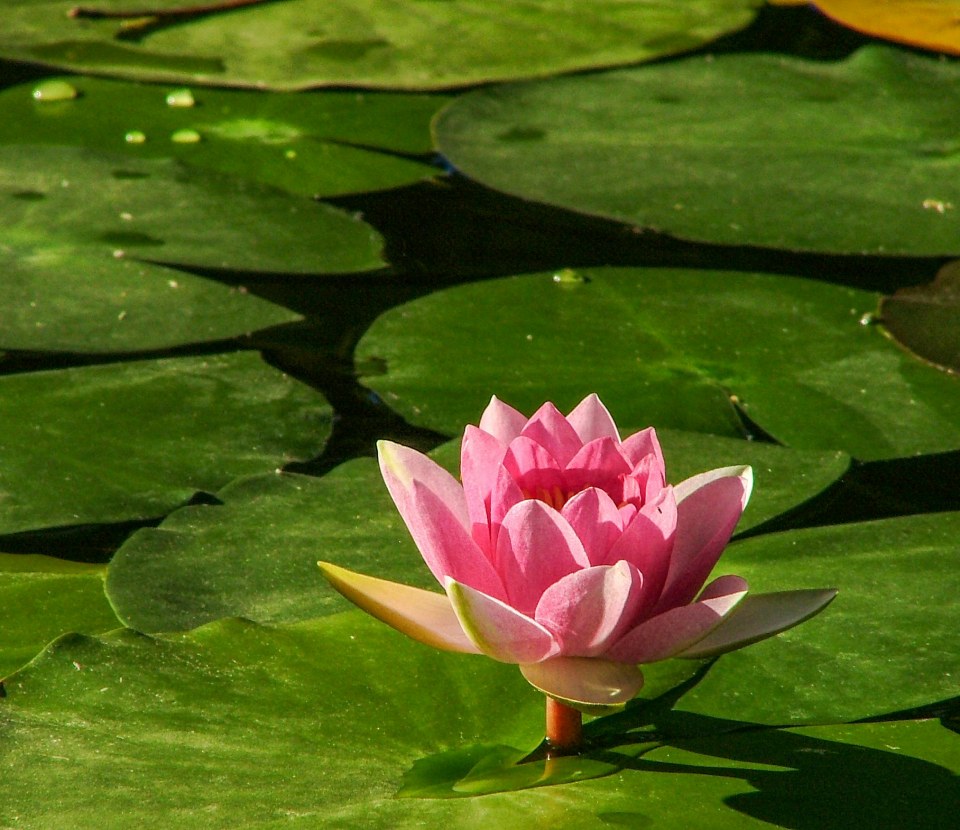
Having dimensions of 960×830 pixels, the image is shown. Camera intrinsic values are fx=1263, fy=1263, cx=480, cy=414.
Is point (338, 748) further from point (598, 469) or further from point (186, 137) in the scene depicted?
point (186, 137)

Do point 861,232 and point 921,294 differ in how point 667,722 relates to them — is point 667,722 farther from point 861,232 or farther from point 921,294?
point 861,232

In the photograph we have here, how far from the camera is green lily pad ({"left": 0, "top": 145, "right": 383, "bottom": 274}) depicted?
1.83 meters

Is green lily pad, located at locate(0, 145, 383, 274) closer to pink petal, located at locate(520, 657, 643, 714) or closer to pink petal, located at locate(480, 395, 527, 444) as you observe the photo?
pink petal, located at locate(480, 395, 527, 444)

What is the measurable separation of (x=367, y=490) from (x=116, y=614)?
0.30m

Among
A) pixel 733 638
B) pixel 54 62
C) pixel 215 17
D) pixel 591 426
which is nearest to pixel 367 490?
pixel 591 426

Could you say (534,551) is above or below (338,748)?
above

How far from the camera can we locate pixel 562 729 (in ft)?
2.86

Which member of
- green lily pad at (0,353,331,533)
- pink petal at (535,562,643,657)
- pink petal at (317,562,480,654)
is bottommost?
green lily pad at (0,353,331,533)

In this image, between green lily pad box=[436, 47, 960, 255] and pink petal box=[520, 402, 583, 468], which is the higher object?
pink petal box=[520, 402, 583, 468]

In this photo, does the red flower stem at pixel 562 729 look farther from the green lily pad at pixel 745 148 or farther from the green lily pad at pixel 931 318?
the green lily pad at pixel 745 148

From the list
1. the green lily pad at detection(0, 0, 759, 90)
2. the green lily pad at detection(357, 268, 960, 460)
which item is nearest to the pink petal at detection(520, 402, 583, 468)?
the green lily pad at detection(357, 268, 960, 460)

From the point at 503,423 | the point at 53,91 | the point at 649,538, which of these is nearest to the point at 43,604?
the point at 503,423

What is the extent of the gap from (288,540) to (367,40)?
6.45 feet

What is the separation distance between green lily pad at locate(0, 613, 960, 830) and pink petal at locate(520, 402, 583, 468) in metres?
0.21
